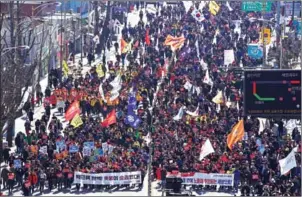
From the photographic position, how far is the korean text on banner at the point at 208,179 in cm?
4200

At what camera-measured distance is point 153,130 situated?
46906 millimetres

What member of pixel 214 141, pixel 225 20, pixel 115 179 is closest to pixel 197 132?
pixel 214 141

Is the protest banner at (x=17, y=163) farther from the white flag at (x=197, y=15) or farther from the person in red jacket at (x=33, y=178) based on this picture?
the white flag at (x=197, y=15)

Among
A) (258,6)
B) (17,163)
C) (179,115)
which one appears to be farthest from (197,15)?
(17,163)

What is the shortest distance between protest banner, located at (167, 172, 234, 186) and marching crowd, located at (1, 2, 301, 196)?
0.18 m

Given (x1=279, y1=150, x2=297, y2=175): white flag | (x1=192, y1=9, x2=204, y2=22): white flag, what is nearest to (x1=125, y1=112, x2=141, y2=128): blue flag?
(x1=279, y1=150, x2=297, y2=175): white flag

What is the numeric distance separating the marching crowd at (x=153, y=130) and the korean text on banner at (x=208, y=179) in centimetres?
18

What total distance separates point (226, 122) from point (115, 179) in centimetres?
743

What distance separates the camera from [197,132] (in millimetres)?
46625

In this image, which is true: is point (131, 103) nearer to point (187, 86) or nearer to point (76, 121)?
point (76, 121)

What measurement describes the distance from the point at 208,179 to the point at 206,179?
58 millimetres

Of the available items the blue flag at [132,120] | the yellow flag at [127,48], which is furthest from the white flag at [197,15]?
the blue flag at [132,120]

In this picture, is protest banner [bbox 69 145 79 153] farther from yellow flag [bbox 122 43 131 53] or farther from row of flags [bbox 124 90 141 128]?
yellow flag [bbox 122 43 131 53]

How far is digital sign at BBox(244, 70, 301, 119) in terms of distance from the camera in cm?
3316
